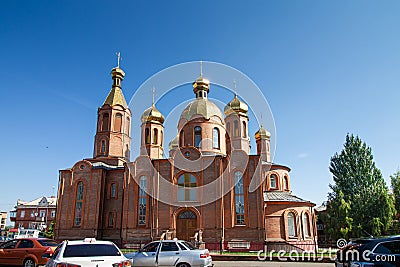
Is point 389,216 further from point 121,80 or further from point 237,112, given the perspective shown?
point 121,80

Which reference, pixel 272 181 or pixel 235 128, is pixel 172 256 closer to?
pixel 235 128

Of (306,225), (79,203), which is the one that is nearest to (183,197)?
(79,203)

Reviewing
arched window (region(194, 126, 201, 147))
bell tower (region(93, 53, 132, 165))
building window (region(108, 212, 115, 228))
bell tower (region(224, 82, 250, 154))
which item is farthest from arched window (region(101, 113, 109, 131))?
bell tower (region(224, 82, 250, 154))

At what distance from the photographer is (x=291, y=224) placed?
27906mm

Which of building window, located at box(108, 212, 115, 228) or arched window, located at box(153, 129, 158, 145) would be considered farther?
arched window, located at box(153, 129, 158, 145)

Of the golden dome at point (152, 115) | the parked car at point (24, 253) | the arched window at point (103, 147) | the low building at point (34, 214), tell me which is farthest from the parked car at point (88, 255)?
the low building at point (34, 214)

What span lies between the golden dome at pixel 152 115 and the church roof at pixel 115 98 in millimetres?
2455

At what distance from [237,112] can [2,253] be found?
27139 millimetres

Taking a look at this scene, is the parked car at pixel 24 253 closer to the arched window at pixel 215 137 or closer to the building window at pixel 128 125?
the arched window at pixel 215 137

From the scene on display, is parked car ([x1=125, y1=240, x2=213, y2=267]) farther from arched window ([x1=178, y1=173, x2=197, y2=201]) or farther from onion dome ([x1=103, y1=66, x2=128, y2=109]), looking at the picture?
onion dome ([x1=103, y1=66, x2=128, y2=109])

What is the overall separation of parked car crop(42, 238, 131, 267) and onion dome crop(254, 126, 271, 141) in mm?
34145

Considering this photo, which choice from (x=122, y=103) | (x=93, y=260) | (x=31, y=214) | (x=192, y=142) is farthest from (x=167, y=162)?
(x=31, y=214)

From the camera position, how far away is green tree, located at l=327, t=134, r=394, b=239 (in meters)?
31.4

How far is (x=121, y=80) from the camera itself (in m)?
37.5
